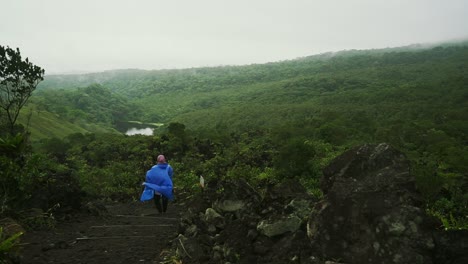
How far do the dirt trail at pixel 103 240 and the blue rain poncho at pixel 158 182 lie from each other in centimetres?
87

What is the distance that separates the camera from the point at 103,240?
9.51m

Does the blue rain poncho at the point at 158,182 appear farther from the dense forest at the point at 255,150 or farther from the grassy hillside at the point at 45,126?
the grassy hillside at the point at 45,126

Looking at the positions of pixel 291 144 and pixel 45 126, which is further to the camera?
pixel 45 126

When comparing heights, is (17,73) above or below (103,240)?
above

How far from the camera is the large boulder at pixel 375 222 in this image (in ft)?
17.4

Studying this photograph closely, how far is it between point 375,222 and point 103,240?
264 inches

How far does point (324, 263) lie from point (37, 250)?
6448 millimetres

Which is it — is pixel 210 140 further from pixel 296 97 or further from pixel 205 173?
pixel 296 97

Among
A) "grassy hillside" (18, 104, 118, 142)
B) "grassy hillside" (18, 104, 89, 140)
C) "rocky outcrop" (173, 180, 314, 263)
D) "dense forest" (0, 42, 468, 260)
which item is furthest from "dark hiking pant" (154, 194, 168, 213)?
"grassy hillside" (18, 104, 89, 140)

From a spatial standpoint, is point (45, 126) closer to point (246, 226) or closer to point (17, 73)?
point (17, 73)

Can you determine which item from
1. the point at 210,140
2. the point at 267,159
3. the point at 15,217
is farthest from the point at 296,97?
the point at 15,217

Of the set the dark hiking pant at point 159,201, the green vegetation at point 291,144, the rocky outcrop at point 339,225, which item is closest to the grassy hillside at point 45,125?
the green vegetation at point 291,144

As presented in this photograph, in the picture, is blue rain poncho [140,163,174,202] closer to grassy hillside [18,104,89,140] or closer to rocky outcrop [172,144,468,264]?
rocky outcrop [172,144,468,264]

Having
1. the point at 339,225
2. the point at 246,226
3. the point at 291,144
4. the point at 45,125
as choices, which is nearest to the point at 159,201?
the point at 246,226
